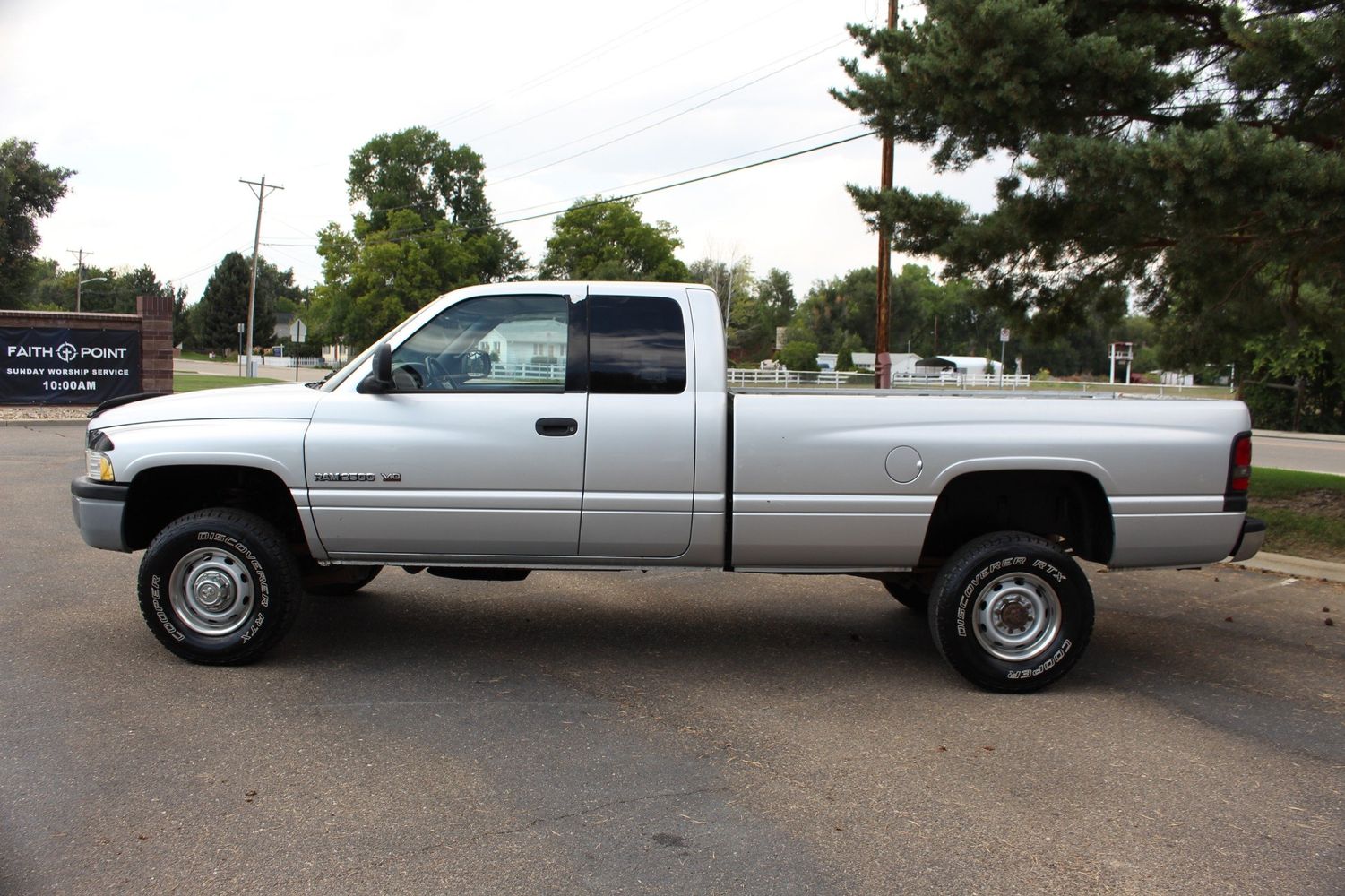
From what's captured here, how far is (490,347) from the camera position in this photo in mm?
5625

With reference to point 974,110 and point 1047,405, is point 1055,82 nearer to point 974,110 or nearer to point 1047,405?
point 974,110

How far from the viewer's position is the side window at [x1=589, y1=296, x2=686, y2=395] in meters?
5.50

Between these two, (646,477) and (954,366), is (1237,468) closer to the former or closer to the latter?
(646,477)

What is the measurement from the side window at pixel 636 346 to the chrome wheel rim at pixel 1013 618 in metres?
1.87

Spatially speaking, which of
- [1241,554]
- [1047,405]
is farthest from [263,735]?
[1241,554]

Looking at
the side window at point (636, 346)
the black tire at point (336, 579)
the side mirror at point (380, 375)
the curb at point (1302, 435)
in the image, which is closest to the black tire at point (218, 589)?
the black tire at point (336, 579)

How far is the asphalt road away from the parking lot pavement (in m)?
12.3

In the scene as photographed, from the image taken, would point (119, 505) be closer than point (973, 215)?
Yes

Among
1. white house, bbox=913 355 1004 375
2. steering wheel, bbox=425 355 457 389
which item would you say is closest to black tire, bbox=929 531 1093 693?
steering wheel, bbox=425 355 457 389

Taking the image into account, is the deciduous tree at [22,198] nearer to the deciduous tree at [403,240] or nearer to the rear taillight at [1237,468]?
the deciduous tree at [403,240]

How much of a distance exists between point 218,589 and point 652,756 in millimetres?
2515

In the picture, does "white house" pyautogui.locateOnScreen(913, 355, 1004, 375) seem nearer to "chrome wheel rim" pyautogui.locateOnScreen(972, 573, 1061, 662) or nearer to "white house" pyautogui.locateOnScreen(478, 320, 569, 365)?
"chrome wheel rim" pyautogui.locateOnScreen(972, 573, 1061, 662)

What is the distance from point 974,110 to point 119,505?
771 centimetres

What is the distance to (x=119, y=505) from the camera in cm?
549
